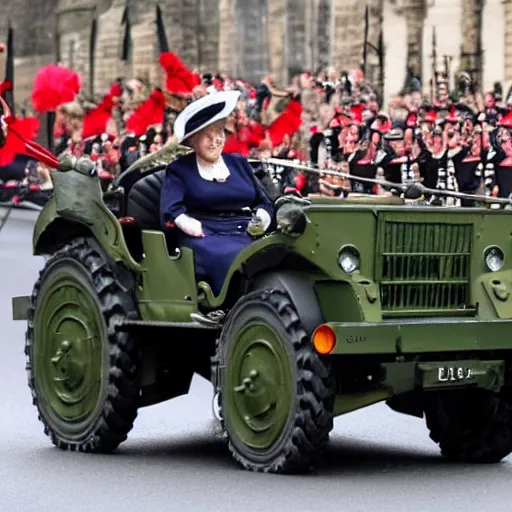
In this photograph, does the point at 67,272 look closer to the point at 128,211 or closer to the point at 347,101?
the point at 128,211

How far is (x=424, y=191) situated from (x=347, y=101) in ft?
78.7

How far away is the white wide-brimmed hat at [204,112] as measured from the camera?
11852mm

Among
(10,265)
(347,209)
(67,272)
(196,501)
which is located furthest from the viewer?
(10,265)

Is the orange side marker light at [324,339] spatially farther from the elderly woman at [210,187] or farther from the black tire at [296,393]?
the elderly woman at [210,187]

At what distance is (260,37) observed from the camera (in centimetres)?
Result: 6794

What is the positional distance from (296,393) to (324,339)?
12.1 inches

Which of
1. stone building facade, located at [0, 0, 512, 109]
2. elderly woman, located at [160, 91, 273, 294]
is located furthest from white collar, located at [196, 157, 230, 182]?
stone building facade, located at [0, 0, 512, 109]

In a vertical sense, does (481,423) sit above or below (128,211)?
below

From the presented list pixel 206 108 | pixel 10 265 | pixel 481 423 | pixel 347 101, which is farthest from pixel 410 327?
pixel 347 101

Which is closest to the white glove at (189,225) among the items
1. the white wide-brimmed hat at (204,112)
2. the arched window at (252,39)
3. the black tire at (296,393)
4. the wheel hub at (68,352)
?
the white wide-brimmed hat at (204,112)

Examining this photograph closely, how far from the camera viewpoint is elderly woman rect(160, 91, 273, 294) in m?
11.7

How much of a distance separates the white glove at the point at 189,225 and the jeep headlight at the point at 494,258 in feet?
4.78

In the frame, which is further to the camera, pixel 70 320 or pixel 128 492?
pixel 70 320

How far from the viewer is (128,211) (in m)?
12.2
